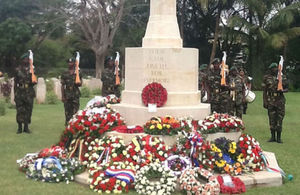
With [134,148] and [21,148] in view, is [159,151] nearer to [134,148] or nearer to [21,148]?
[134,148]

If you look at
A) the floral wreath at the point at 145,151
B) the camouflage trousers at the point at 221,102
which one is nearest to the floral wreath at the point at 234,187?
the floral wreath at the point at 145,151

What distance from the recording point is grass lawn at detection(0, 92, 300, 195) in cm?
649

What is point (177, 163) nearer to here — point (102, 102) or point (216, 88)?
point (102, 102)

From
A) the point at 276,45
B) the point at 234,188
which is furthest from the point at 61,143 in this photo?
the point at 276,45

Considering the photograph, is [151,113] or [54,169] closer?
[54,169]

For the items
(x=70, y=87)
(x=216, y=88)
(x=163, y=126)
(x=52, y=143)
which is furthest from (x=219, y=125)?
(x=70, y=87)

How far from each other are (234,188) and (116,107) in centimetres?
309

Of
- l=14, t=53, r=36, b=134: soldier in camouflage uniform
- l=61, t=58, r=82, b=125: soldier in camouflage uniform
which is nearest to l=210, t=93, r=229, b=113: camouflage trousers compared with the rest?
l=61, t=58, r=82, b=125: soldier in camouflage uniform

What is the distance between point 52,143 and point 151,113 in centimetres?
337

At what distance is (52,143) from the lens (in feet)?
34.0

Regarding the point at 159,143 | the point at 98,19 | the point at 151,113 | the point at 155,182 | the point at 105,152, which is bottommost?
the point at 155,182

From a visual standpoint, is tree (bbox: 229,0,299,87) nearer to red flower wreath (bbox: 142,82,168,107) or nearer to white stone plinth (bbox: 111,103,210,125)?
white stone plinth (bbox: 111,103,210,125)

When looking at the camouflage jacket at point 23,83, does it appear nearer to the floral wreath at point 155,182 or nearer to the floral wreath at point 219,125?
the floral wreath at point 219,125

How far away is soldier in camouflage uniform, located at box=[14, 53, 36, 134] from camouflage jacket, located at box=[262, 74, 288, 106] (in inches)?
242
